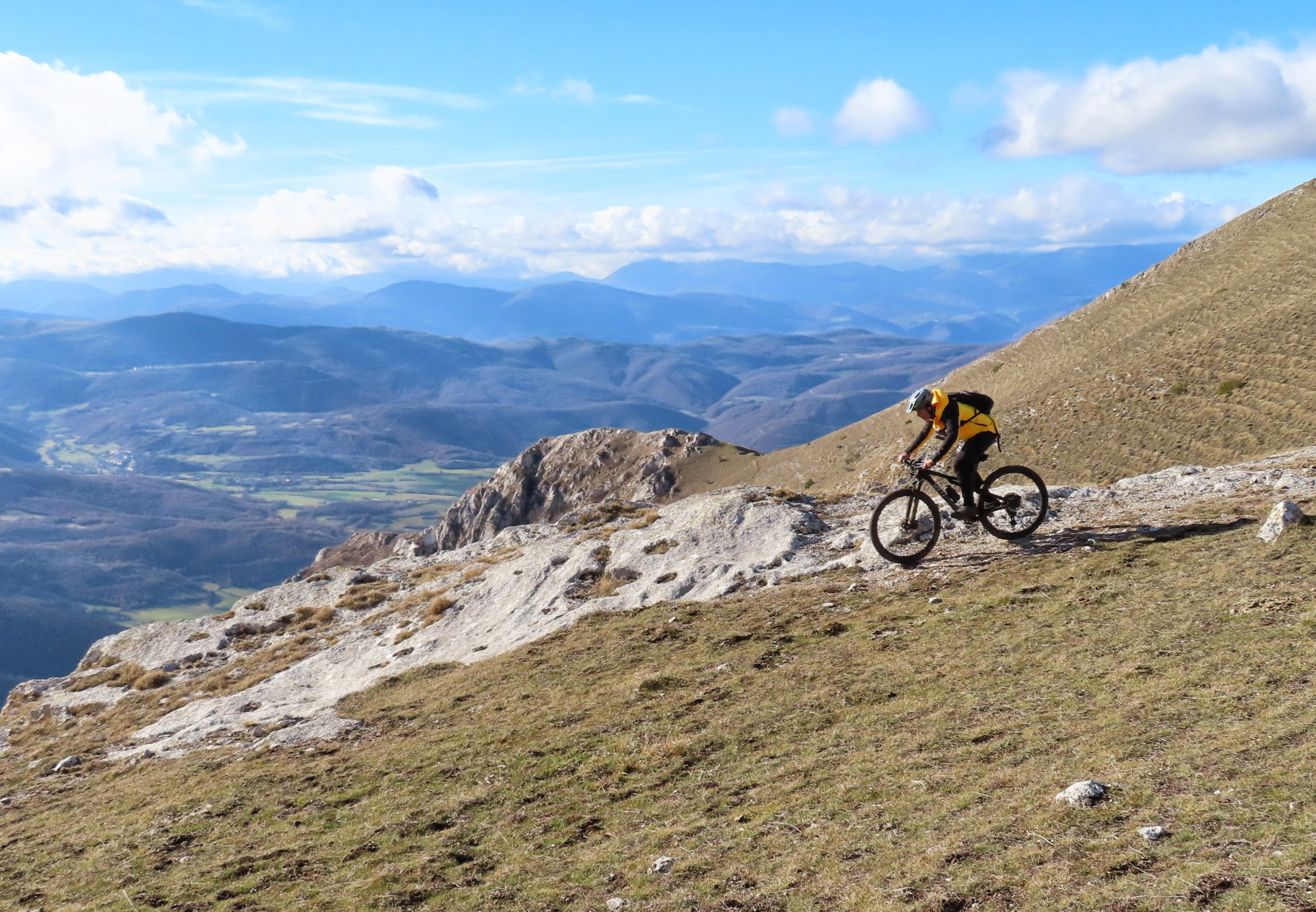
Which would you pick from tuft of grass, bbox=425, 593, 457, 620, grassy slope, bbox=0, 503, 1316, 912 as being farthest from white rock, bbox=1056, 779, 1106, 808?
tuft of grass, bbox=425, 593, 457, 620

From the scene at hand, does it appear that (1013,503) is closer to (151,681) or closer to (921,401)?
(921,401)

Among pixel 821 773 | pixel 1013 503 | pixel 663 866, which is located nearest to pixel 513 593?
pixel 1013 503

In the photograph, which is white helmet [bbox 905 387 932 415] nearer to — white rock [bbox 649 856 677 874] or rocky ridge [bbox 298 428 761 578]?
white rock [bbox 649 856 677 874]

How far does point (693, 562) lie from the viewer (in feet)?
78.8

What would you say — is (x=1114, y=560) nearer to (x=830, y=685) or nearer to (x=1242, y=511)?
(x=1242, y=511)

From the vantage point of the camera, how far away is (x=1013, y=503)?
19.6 meters

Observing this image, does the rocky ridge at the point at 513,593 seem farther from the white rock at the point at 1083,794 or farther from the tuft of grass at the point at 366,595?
the white rock at the point at 1083,794

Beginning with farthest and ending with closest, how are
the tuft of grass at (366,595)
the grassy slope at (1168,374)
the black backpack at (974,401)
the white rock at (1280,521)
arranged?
the grassy slope at (1168,374), the tuft of grass at (366,595), the black backpack at (974,401), the white rock at (1280,521)

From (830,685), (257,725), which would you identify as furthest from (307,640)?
(830,685)

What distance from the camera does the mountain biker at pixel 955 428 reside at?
1764cm

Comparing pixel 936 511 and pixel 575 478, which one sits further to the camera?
pixel 575 478

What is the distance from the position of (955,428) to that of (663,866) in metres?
11.7

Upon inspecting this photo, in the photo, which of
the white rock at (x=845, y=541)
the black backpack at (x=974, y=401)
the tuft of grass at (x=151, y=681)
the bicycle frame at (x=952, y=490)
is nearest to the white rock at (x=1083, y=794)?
the black backpack at (x=974, y=401)

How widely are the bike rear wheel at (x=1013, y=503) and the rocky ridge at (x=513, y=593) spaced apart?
1.44ft
